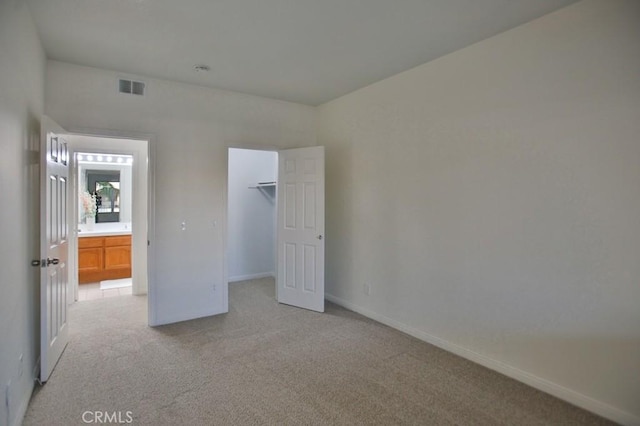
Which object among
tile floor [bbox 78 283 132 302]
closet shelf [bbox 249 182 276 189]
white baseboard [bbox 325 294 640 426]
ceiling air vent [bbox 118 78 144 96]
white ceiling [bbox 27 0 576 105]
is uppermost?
white ceiling [bbox 27 0 576 105]

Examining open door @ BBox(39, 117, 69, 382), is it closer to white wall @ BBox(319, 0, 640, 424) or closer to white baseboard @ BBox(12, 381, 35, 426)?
white baseboard @ BBox(12, 381, 35, 426)

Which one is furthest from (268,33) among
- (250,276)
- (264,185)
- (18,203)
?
(250,276)

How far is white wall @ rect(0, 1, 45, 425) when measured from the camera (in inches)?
76.0

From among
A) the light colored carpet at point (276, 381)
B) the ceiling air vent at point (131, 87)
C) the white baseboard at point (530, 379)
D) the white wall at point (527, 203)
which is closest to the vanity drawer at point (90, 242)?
the light colored carpet at point (276, 381)

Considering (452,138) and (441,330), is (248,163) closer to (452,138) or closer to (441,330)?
(452,138)

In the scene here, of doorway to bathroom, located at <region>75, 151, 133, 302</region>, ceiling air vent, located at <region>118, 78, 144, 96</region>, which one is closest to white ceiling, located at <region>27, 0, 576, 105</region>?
ceiling air vent, located at <region>118, 78, 144, 96</region>

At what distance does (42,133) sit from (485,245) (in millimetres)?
3640

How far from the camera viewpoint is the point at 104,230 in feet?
19.6

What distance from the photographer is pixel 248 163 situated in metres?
6.09

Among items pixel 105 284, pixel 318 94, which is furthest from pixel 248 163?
pixel 105 284

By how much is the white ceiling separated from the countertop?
3206mm

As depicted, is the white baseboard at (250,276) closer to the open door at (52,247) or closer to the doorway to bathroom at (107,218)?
the doorway to bathroom at (107,218)

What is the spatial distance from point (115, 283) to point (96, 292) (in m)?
0.50

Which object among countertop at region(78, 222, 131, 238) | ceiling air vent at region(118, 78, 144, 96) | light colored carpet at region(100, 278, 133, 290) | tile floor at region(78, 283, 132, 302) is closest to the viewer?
ceiling air vent at region(118, 78, 144, 96)
